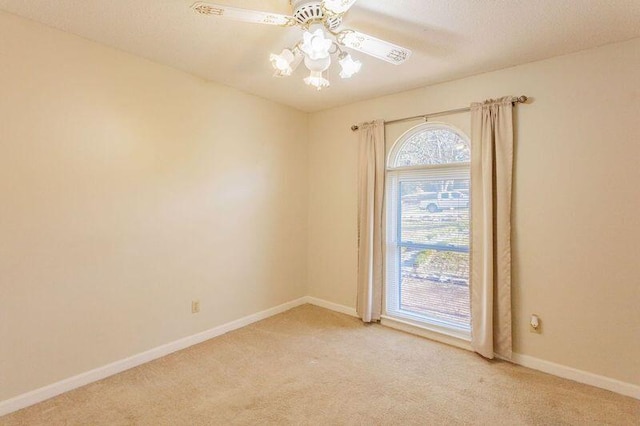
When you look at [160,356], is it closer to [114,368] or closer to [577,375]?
[114,368]

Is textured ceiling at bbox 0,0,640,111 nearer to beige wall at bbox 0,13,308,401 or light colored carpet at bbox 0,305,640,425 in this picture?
beige wall at bbox 0,13,308,401

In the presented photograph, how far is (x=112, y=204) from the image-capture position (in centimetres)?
248

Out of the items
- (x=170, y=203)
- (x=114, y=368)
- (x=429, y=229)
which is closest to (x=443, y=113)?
(x=429, y=229)

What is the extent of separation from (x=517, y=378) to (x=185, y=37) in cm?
358

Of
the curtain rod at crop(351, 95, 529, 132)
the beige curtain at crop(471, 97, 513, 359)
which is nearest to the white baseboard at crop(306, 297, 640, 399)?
the beige curtain at crop(471, 97, 513, 359)

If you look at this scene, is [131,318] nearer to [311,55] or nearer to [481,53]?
[311,55]

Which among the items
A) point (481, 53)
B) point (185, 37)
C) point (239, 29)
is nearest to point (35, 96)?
point (185, 37)

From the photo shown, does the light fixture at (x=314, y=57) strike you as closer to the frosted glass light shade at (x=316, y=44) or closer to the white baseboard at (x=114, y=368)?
the frosted glass light shade at (x=316, y=44)

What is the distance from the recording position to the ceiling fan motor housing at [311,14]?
165 cm

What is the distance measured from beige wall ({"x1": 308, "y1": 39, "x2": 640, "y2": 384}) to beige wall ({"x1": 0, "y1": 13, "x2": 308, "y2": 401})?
2.48m

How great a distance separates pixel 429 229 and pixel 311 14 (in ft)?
7.67

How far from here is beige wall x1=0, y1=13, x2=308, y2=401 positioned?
6.83ft

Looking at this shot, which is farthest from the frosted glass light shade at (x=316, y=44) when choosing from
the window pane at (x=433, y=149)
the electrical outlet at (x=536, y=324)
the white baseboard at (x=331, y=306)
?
the white baseboard at (x=331, y=306)

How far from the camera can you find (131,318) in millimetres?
2605
